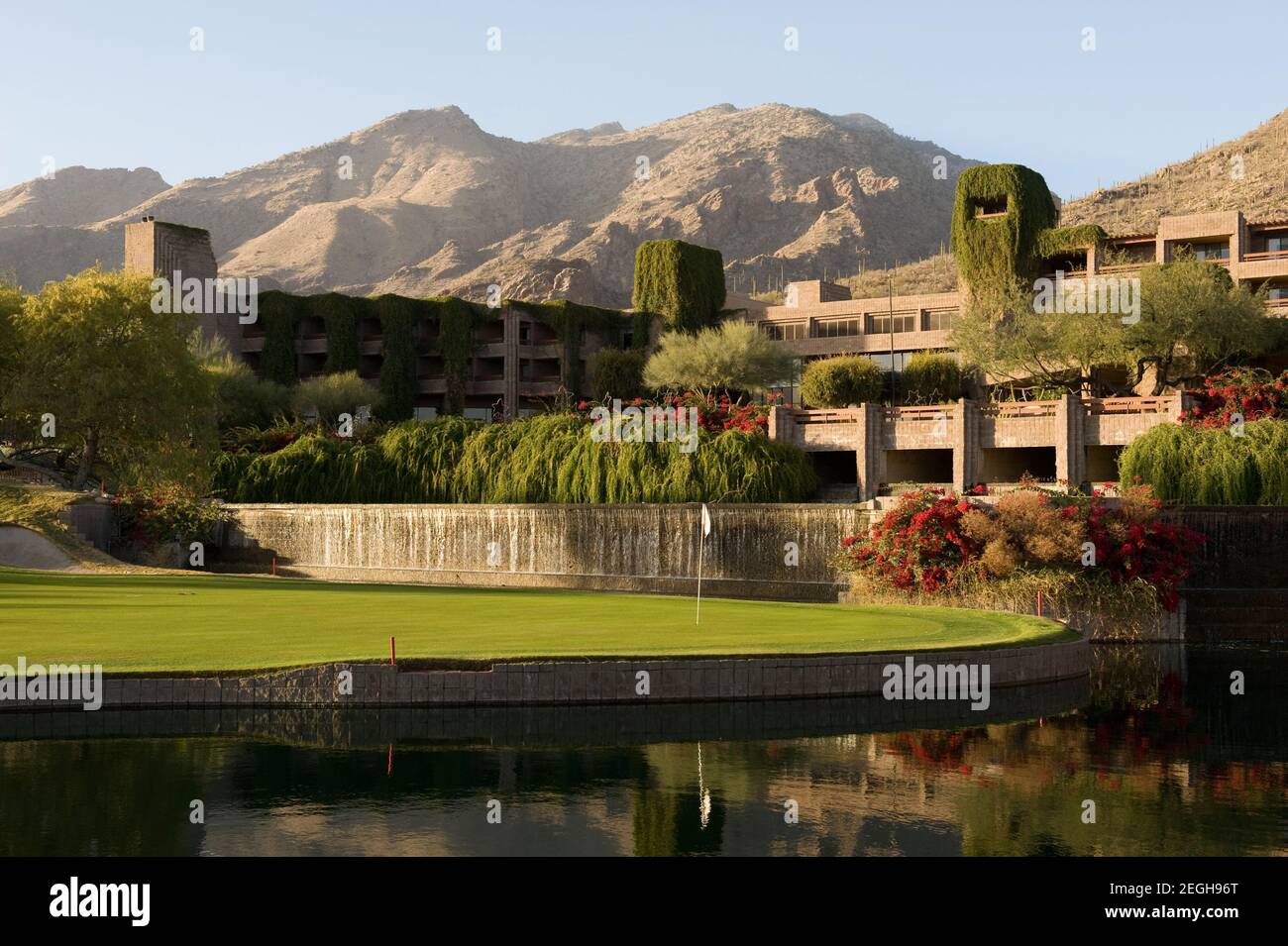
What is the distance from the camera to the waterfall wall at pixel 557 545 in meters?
40.6

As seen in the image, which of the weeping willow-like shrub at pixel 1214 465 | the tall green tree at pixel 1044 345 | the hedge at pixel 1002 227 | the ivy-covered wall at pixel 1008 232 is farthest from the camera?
the hedge at pixel 1002 227

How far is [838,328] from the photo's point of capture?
88.9 metres

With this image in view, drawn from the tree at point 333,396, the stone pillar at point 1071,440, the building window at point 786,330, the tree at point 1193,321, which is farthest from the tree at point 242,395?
the tree at point 1193,321

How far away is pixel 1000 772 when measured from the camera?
16359 millimetres

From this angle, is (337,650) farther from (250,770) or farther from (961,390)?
(961,390)

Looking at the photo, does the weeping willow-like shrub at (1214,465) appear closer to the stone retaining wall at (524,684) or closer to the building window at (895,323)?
the stone retaining wall at (524,684)

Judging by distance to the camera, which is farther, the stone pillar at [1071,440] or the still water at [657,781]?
the stone pillar at [1071,440]

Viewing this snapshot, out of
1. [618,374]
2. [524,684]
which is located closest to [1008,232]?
[618,374]

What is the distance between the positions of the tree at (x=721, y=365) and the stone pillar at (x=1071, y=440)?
2711 cm

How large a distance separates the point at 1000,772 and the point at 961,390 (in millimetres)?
58166

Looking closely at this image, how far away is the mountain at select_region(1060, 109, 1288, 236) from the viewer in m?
132
